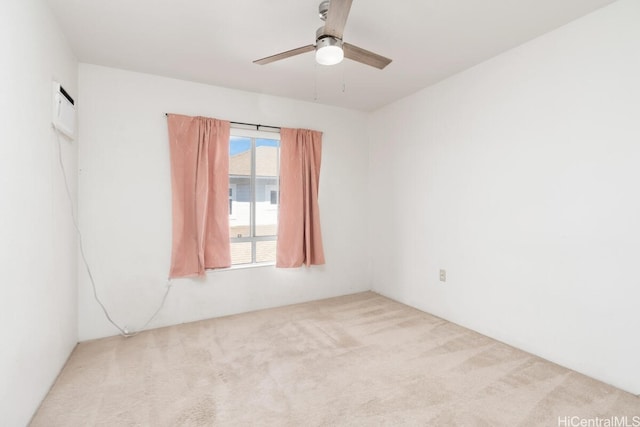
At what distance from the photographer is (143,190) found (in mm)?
2789

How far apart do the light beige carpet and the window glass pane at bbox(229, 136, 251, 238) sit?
1.12m

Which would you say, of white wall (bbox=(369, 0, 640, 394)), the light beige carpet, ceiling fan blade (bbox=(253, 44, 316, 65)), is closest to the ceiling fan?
ceiling fan blade (bbox=(253, 44, 316, 65))

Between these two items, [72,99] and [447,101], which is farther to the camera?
[447,101]

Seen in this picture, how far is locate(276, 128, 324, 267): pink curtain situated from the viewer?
3.39 m

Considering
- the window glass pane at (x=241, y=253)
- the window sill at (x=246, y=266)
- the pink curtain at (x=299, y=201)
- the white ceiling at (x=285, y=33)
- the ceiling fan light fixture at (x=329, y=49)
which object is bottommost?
the window sill at (x=246, y=266)

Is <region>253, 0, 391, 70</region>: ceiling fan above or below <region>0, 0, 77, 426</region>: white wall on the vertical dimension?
above

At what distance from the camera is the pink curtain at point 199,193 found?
2.86 m

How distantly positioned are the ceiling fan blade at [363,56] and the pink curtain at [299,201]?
5.23 feet

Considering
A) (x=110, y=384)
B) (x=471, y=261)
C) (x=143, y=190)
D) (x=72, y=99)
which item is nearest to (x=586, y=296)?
(x=471, y=261)

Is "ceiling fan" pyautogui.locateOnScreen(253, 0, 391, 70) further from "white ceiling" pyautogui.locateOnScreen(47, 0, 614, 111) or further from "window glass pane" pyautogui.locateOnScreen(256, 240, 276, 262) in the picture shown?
"window glass pane" pyautogui.locateOnScreen(256, 240, 276, 262)

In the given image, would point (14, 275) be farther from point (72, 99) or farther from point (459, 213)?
point (459, 213)

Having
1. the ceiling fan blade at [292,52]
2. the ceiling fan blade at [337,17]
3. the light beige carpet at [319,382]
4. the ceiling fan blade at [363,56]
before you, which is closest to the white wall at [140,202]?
the light beige carpet at [319,382]

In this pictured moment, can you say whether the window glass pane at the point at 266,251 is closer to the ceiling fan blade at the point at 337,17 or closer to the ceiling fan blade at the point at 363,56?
the ceiling fan blade at the point at 363,56

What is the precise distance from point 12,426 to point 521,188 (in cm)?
344
